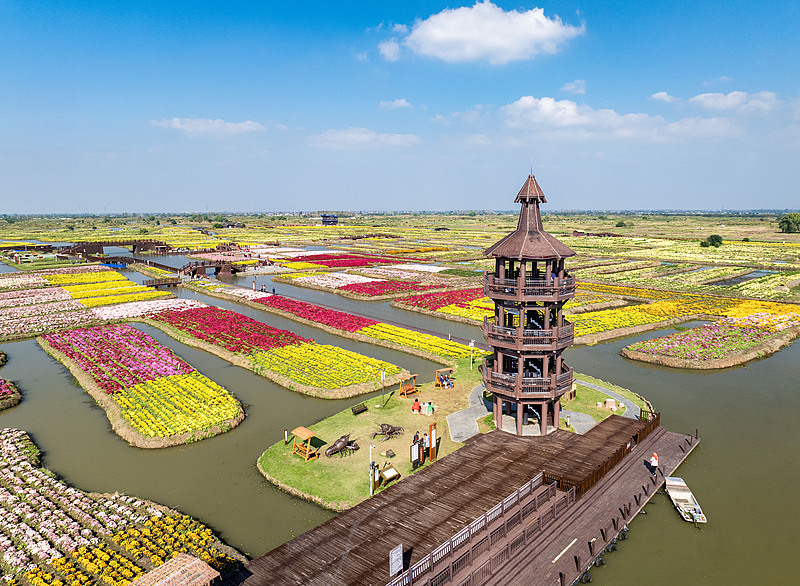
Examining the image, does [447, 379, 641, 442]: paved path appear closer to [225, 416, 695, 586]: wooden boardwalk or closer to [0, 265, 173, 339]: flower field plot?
[225, 416, 695, 586]: wooden boardwalk

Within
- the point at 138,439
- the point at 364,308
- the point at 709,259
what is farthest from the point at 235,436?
the point at 709,259

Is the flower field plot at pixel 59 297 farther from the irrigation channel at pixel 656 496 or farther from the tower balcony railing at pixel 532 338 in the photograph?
the tower balcony railing at pixel 532 338

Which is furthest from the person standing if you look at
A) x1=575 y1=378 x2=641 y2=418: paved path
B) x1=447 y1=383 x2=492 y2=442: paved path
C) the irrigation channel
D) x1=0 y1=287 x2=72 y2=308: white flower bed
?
x1=0 y1=287 x2=72 y2=308: white flower bed

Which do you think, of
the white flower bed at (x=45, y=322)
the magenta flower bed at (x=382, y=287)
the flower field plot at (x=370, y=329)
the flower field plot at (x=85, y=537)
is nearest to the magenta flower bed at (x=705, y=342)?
the flower field plot at (x=370, y=329)

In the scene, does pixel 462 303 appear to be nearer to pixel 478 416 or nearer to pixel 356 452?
pixel 478 416

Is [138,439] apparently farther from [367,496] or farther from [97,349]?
[97,349]

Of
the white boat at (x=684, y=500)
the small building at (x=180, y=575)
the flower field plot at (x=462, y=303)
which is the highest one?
the small building at (x=180, y=575)

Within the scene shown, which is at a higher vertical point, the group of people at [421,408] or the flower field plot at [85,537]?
the group of people at [421,408]
